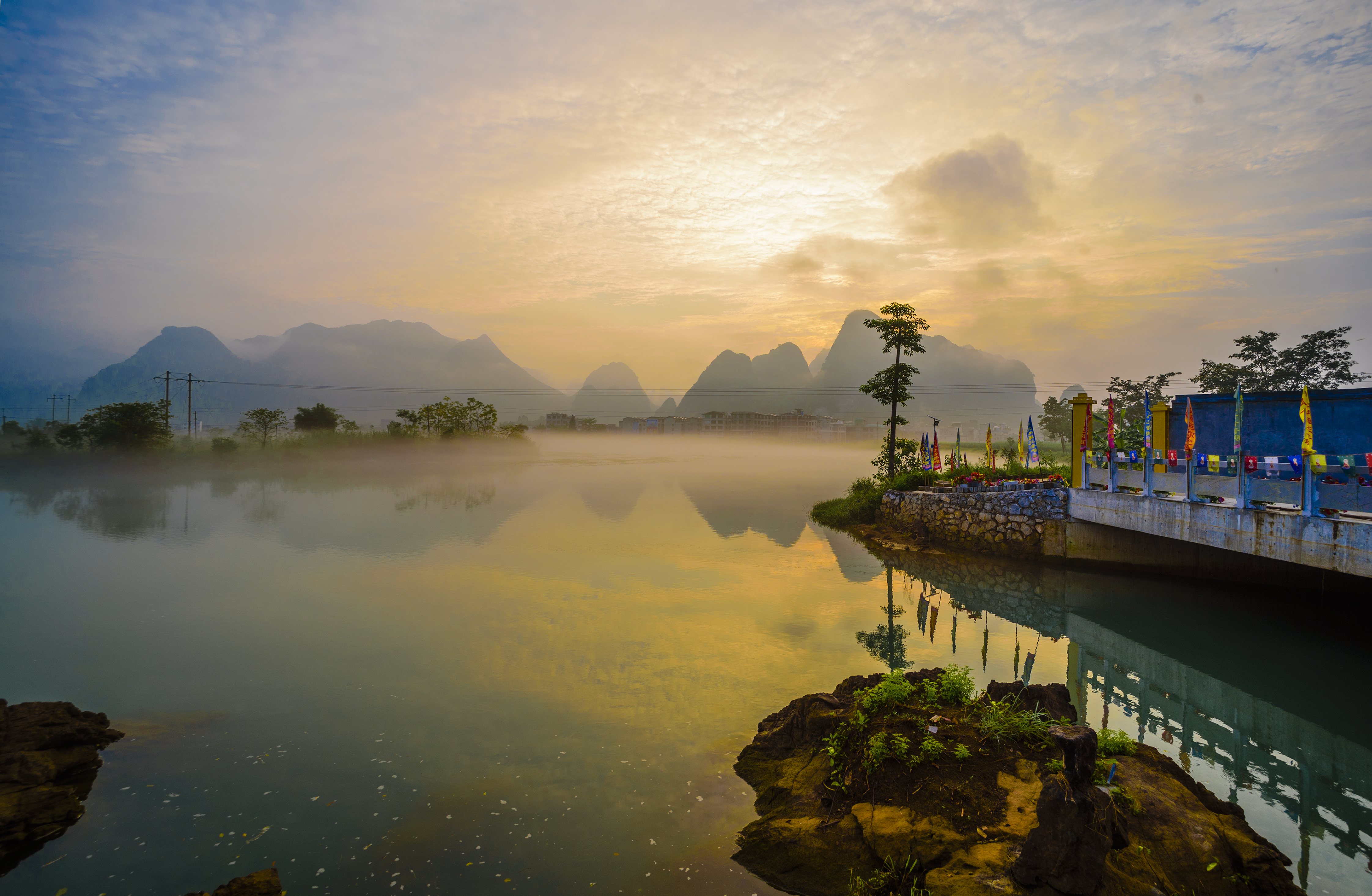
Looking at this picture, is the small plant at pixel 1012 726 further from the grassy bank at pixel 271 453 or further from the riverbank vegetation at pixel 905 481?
the grassy bank at pixel 271 453

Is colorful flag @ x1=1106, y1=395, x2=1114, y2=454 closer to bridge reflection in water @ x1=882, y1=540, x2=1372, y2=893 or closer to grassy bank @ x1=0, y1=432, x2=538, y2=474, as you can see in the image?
bridge reflection in water @ x1=882, y1=540, x2=1372, y2=893

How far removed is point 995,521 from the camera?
21.7 m

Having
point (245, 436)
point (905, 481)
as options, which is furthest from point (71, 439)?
point (905, 481)

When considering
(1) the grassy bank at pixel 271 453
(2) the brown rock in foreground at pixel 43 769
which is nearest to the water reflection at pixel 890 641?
(2) the brown rock in foreground at pixel 43 769

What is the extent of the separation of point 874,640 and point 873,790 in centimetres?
730

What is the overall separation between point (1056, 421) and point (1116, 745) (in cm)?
7250

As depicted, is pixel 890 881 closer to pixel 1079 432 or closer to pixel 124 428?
pixel 1079 432

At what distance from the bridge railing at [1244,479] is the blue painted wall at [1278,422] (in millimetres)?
774

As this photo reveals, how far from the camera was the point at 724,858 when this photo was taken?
635 centimetres

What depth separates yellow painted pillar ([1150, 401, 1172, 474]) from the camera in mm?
19281

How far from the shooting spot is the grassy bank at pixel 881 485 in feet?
80.6

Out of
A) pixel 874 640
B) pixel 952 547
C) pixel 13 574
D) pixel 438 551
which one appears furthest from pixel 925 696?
pixel 13 574

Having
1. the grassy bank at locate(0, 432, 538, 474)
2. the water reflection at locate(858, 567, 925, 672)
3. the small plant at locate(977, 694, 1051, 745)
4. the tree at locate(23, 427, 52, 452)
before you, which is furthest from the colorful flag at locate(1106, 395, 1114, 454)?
the tree at locate(23, 427, 52, 452)

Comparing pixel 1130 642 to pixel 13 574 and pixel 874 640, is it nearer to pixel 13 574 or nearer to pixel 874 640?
pixel 874 640
